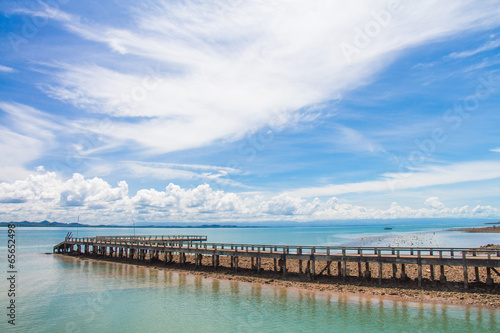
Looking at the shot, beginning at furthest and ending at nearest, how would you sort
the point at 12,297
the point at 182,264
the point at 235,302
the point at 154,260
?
1. the point at 154,260
2. the point at 182,264
3. the point at 12,297
4. the point at 235,302

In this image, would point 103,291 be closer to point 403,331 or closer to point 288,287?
point 288,287

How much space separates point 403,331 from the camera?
59.6 feet

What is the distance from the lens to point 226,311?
72.2 ft

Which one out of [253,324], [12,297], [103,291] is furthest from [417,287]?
[12,297]

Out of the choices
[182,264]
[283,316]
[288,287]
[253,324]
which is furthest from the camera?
[182,264]

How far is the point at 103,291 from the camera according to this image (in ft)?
93.4

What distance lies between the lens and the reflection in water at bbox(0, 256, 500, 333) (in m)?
19.0

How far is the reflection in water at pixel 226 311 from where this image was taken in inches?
749

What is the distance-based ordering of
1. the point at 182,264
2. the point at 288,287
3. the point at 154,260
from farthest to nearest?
the point at 154,260, the point at 182,264, the point at 288,287

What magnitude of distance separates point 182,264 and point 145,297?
14064mm

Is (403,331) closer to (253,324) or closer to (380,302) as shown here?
(380,302)

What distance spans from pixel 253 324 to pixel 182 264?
72.6ft

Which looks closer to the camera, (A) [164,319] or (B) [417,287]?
(A) [164,319]

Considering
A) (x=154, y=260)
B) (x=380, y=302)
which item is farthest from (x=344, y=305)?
(x=154, y=260)
